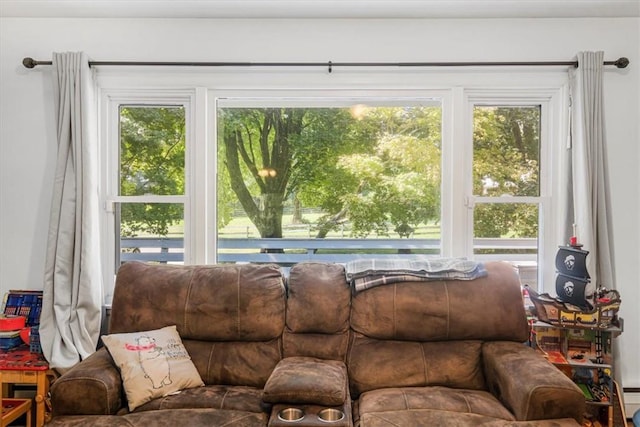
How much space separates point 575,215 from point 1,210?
11.8ft

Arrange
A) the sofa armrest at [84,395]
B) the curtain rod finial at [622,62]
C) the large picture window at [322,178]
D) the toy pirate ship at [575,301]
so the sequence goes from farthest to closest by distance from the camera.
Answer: the large picture window at [322,178] → the curtain rod finial at [622,62] → the toy pirate ship at [575,301] → the sofa armrest at [84,395]

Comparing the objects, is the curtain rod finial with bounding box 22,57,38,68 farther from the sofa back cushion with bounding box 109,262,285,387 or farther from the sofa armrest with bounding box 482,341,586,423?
the sofa armrest with bounding box 482,341,586,423

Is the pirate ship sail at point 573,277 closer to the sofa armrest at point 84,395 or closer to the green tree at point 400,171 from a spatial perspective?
the green tree at point 400,171

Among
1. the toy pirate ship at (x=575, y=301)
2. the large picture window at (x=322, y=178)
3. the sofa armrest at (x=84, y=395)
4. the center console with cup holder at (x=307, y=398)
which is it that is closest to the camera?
the center console with cup holder at (x=307, y=398)

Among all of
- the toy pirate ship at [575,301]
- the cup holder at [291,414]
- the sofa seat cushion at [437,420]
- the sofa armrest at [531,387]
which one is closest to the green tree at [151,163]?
the cup holder at [291,414]

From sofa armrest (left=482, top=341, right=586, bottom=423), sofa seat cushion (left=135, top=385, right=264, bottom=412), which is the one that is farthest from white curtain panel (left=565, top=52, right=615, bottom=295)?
sofa seat cushion (left=135, top=385, right=264, bottom=412)

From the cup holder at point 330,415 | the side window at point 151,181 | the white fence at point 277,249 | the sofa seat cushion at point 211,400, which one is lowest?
the sofa seat cushion at point 211,400

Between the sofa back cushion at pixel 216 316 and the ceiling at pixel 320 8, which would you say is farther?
the ceiling at pixel 320 8

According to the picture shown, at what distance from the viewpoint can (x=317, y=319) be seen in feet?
7.50

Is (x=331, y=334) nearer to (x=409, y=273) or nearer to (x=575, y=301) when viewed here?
(x=409, y=273)

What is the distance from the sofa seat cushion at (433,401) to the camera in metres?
1.90

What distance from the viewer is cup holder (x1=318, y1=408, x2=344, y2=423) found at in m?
1.70

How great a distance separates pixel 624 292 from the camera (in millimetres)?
2807

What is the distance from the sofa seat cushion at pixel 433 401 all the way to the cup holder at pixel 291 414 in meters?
0.32
